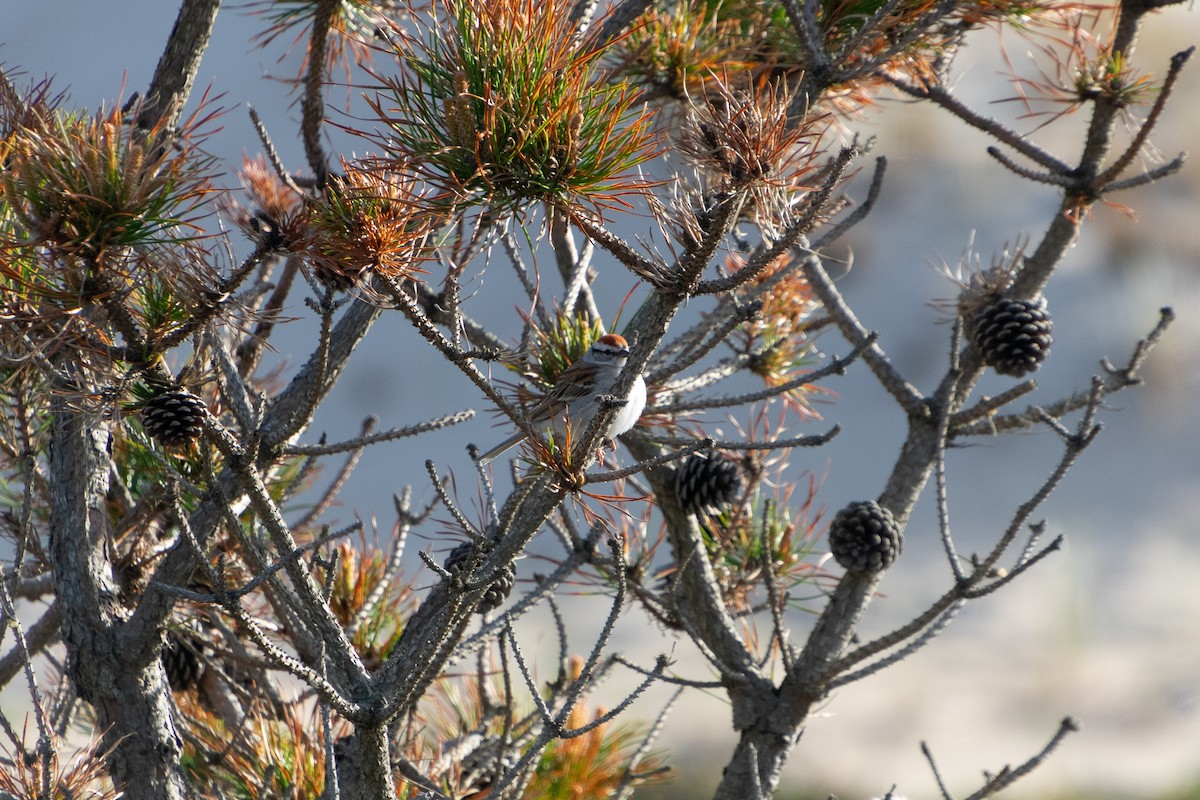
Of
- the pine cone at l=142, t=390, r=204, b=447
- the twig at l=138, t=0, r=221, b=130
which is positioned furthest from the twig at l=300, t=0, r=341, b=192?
the pine cone at l=142, t=390, r=204, b=447

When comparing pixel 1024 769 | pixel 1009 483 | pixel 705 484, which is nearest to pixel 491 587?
pixel 705 484

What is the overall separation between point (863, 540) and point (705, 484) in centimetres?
22

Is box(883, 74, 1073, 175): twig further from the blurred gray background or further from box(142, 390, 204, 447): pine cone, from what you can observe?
the blurred gray background

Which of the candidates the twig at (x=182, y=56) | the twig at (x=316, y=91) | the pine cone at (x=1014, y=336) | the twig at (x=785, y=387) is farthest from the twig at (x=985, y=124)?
the twig at (x=182, y=56)

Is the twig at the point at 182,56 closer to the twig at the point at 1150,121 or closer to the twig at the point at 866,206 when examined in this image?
the twig at the point at 866,206

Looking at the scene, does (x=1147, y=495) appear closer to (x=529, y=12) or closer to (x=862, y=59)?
(x=862, y=59)

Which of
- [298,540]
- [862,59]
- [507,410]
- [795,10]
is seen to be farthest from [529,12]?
[298,540]

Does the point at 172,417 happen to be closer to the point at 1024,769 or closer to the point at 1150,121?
the point at 1024,769

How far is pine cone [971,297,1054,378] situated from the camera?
4.91ft

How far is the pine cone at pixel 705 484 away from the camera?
5.07 feet

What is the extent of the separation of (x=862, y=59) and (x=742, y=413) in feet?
12.5

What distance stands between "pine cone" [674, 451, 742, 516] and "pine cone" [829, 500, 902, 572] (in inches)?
6.1

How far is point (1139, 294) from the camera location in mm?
5777

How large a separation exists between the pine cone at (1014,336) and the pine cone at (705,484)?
14.4 inches
